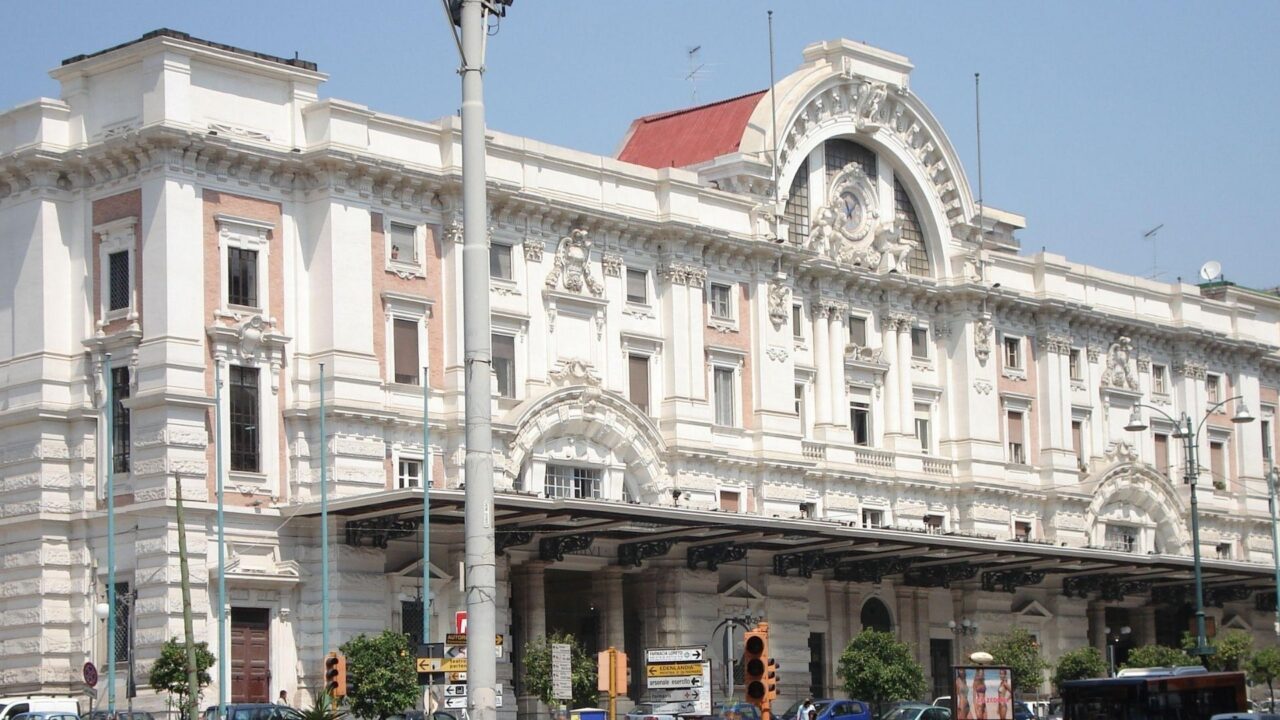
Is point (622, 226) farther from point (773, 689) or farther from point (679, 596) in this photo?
point (773, 689)

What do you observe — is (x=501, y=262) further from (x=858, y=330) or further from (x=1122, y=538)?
(x=1122, y=538)

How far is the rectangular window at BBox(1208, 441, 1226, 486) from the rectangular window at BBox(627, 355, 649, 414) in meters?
32.6

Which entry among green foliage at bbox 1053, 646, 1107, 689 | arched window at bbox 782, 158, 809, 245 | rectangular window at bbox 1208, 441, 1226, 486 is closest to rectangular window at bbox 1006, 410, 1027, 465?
green foliage at bbox 1053, 646, 1107, 689

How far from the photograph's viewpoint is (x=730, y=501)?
6862 centimetres

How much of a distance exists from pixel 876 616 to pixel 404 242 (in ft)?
74.8

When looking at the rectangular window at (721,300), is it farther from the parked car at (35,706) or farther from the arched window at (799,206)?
the parked car at (35,706)

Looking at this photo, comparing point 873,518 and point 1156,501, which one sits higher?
point 1156,501

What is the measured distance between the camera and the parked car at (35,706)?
1880 inches

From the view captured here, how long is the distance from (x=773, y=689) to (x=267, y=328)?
32.6 m

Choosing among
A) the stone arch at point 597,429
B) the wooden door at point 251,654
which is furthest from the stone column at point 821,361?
the wooden door at point 251,654

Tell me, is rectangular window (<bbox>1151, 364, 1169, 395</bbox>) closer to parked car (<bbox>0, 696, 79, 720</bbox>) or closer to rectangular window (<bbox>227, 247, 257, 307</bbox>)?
rectangular window (<bbox>227, 247, 257, 307</bbox>)

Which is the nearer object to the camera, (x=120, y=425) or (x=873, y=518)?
(x=120, y=425)

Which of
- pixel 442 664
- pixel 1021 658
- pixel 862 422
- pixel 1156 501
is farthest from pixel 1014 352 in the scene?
pixel 442 664

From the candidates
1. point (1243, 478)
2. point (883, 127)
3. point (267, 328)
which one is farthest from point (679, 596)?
point (1243, 478)
